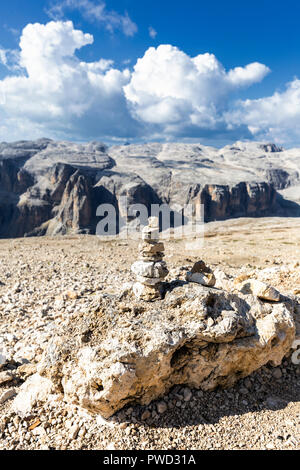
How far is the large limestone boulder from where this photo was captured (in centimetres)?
562

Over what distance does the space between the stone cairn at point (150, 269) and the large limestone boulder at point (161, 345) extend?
26 cm

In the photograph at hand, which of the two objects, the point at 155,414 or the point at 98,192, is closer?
the point at 155,414

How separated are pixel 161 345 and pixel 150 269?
74.5 inches

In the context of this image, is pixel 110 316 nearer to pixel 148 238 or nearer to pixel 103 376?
pixel 103 376

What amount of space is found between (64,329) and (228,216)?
121 meters

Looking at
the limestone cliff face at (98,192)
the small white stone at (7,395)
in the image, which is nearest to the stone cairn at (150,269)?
the small white stone at (7,395)

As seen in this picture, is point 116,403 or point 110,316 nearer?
point 116,403

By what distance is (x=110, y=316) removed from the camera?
6500 mm

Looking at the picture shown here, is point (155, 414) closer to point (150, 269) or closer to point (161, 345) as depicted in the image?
point (161, 345)

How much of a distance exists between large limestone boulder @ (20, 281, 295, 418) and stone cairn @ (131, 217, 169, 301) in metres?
0.26

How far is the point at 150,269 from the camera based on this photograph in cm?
696

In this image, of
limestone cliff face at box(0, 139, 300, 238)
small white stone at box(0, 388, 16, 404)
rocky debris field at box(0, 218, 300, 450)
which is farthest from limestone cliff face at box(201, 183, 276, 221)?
small white stone at box(0, 388, 16, 404)

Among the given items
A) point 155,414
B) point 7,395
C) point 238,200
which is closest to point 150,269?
point 155,414
